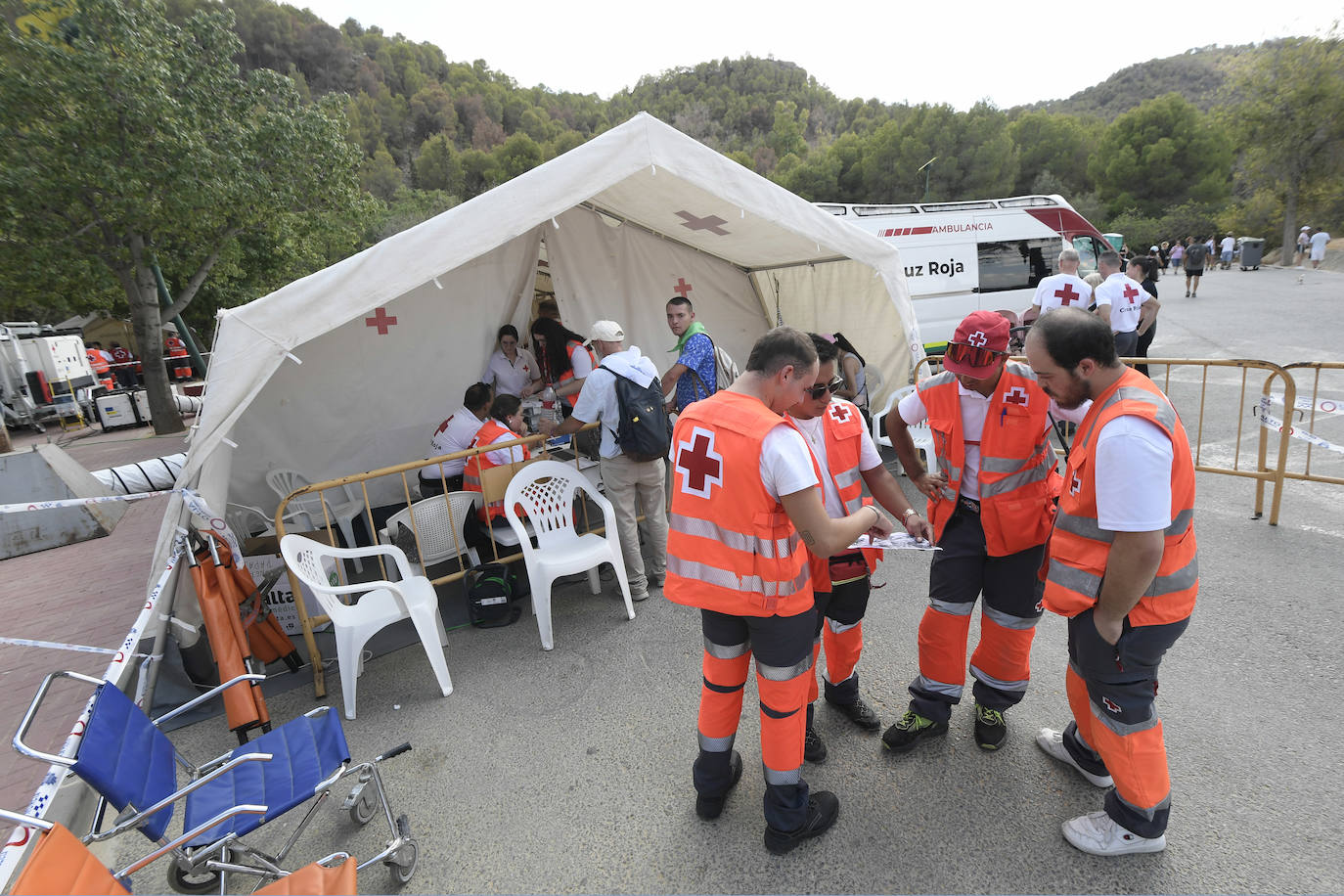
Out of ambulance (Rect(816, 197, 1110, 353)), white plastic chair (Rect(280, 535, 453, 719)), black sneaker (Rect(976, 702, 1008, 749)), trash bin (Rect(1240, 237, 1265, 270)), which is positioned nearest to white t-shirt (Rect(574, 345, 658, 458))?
white plastic chair (Rect(280, 535, 453, 719))

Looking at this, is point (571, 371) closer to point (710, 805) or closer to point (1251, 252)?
point (710, 805)

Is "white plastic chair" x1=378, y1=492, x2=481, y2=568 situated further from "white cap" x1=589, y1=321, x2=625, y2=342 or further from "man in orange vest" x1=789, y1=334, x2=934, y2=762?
"man in orange vest" x1=789, y1=334, x2=934, y2=762

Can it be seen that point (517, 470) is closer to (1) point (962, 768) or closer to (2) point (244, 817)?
(2) point (244, 817)

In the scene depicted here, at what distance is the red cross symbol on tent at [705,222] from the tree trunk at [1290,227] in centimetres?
2999

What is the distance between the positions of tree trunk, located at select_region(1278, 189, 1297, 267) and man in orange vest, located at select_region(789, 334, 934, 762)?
32.2 m

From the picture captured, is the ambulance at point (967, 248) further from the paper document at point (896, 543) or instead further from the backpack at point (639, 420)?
the paper document at point (896, 543)

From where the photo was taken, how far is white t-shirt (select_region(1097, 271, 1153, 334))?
686cm

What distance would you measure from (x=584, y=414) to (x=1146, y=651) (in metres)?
3.04

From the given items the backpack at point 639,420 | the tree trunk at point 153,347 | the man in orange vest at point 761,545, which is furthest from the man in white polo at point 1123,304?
the tree trunk at point 153,347

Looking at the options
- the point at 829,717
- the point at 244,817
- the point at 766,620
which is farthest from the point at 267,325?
the point at 829,717

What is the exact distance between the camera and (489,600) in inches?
163

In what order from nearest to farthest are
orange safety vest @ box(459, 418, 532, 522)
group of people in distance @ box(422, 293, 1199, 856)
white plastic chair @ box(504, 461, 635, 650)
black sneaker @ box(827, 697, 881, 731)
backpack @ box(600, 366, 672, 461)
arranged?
group of people in distance @ box(422, 293, 1199, 856) → black sneaker @ box(827, 697, 881, 731) → white plastic chair @ box(504, 461, 635, 650) → backpack @ box(600, 366, 672, 461) → orange safety vest @ box(459, 418, 532, 522)

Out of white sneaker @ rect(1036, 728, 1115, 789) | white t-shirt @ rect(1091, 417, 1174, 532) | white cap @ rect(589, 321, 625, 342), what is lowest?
white sneaker @ rect(1036, 728, 1115, 789)

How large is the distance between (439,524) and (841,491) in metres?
3.00
